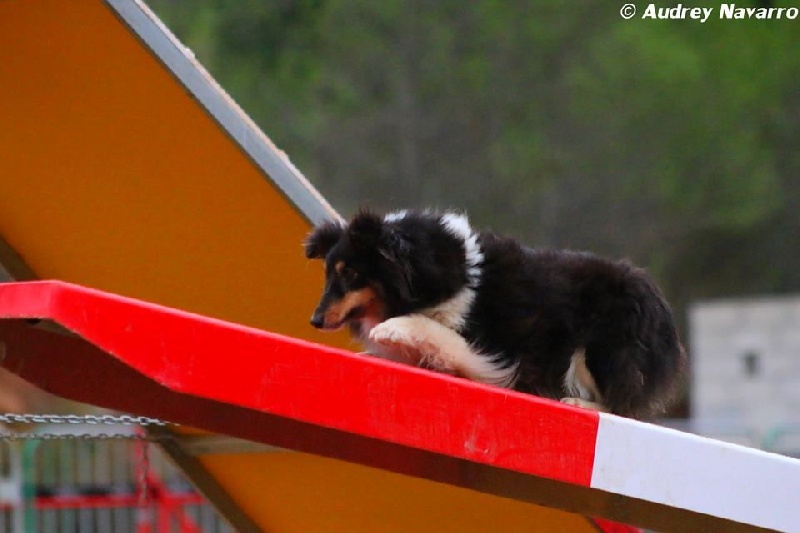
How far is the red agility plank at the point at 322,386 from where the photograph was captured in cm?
209

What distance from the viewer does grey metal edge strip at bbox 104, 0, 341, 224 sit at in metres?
3.80

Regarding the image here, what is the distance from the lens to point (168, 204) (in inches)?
161

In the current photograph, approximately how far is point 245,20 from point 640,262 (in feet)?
23.4

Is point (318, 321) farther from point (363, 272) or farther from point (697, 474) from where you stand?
point (697, 474)

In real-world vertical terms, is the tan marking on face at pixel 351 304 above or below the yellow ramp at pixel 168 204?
below

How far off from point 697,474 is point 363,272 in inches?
45.2

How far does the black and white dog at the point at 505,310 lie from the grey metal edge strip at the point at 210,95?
346mm

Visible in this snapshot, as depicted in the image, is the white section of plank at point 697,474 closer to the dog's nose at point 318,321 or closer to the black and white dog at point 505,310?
the black and white dog at point 505,310

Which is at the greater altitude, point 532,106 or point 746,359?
point 532,106

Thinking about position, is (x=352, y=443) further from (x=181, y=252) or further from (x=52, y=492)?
(x=52, y=492)

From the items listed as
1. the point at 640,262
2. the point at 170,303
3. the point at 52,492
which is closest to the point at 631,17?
the point at 640,262

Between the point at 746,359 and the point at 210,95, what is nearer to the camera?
the point at 210,95

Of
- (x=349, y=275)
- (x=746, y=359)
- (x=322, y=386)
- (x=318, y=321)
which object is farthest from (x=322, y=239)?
(x=746, y=359)

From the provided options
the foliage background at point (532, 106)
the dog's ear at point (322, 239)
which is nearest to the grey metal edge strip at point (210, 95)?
the dog's ear at point (322, 239)
